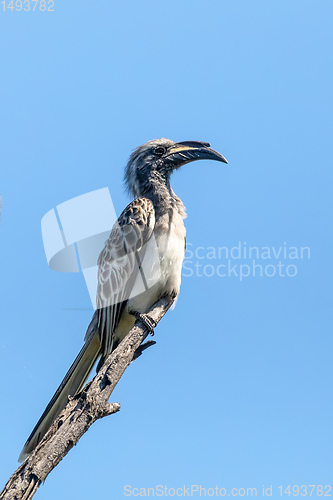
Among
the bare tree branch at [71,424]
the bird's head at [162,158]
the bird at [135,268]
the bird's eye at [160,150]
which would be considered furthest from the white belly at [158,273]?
the bird's eye at [160,150]

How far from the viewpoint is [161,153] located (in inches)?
308

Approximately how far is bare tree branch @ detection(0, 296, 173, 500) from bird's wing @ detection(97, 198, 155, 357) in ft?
3.84

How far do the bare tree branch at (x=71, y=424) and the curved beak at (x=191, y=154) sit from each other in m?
2.98

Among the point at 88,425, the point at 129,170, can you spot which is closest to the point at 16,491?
the point at 88,425

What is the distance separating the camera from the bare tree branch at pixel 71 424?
445cm

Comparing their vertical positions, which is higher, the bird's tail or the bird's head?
the bird's head

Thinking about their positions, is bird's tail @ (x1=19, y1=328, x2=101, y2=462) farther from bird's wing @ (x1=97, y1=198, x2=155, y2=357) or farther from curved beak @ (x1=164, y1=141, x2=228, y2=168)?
curved beak @ (x1=164, y1=141, x2=228, y2=168)

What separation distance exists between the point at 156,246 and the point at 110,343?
128 cm

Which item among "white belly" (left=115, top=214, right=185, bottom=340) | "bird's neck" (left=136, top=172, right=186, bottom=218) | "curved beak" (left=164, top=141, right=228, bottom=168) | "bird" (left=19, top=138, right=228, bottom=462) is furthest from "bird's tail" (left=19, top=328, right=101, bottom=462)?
"curved beak" (left=164, top=141, right=228, bottom=168)

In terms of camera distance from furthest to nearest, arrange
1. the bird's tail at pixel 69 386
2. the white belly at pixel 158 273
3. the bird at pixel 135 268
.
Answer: the white belly at pixel 158 273
the bird at pixel 135 268
the bird's tail at pixel 69 386

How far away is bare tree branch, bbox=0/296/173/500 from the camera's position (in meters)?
4.45

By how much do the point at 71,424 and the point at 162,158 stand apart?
13.5ft

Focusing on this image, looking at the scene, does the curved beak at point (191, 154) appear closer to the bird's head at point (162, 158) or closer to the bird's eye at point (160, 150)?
the bird's head at point (162, 158)

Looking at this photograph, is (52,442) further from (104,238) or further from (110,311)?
(104,238)
